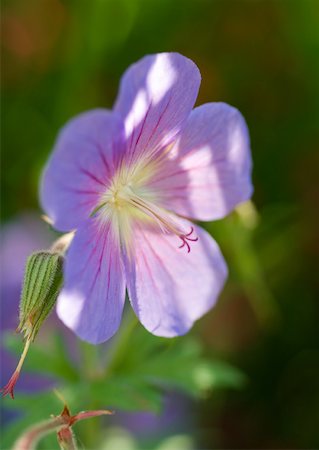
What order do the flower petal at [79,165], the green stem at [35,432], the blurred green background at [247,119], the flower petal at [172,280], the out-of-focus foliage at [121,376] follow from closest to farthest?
the green stem at [35,432] → the flower petal at [79,165] → the flower petal at [172,280] → the out-of-focus foliage at [121,376] → the blurred green background at [247,119]

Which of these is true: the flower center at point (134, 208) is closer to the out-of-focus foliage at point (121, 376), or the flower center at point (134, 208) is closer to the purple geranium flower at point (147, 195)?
the purple geranium flower at point (147, 195)

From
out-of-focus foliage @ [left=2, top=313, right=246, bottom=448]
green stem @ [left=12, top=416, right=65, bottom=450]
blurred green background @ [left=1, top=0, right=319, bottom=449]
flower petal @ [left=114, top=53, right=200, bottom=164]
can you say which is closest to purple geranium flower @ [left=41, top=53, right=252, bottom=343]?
flower petal @ [left=114, top=53, right=200, bottom=164]

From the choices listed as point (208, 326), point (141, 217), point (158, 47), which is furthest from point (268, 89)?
point (141, 217)

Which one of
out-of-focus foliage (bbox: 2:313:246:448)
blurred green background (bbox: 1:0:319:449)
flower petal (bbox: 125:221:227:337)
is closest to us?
flower petal (bbox: 125:221:227:337)

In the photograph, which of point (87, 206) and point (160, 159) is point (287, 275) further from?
point (87, 206)

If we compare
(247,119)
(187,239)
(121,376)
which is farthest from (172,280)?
(247,119)

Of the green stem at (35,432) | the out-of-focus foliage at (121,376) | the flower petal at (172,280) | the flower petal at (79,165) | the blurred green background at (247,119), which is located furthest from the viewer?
the blurred green background at (247,119)

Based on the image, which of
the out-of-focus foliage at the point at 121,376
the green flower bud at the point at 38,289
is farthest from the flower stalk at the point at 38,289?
the out-of-focus foliage at the point at 121,376

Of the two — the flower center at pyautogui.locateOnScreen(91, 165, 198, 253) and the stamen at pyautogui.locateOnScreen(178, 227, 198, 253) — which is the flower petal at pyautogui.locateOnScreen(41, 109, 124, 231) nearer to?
the flower center at pyautogui.locateOnScreen(91, 165, 198, 253)
